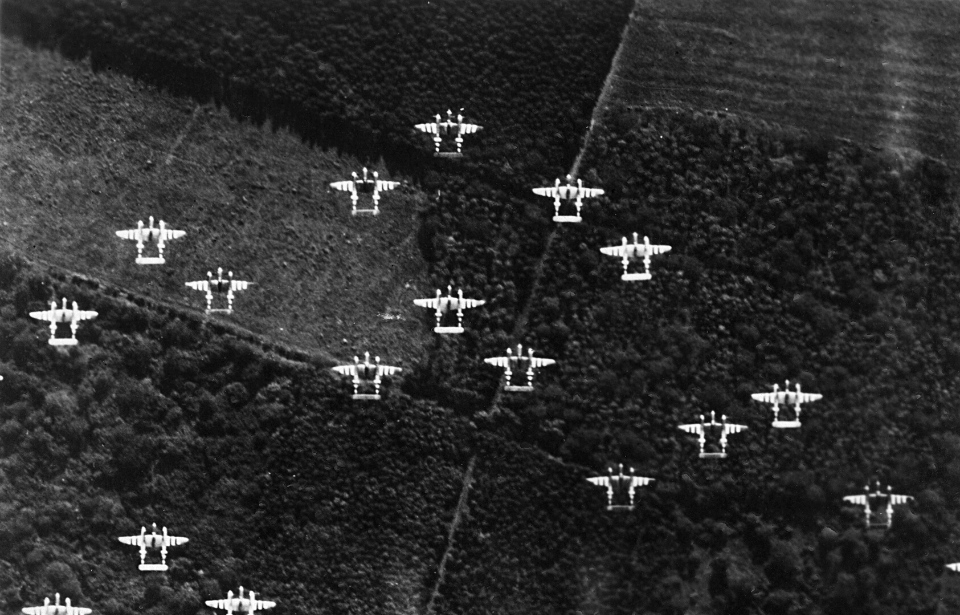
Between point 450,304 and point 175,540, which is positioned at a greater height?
point 450,304

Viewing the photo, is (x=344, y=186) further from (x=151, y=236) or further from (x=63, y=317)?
(x=63, y=317)

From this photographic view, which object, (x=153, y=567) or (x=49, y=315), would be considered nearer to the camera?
(x=153, y=567)

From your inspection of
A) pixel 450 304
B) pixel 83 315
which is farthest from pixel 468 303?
pixel 83 315

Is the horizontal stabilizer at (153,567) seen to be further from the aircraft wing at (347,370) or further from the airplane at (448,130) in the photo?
the airplane at (448,130)

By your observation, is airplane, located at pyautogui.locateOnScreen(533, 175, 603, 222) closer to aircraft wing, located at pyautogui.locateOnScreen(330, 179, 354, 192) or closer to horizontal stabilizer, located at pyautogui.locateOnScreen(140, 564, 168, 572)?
aircraft wing, located at pyautogui.locateOnScreen(330, 179, 354, 192)

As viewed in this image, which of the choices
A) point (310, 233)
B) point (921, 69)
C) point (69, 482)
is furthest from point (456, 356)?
point (921, 69)

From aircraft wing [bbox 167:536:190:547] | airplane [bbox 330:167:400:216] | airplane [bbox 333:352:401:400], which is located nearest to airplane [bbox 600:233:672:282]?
airplane [bbox 330:167:400:216]

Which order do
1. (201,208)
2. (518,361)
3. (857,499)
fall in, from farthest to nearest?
(201,208) < (518,361) < (857,499)
